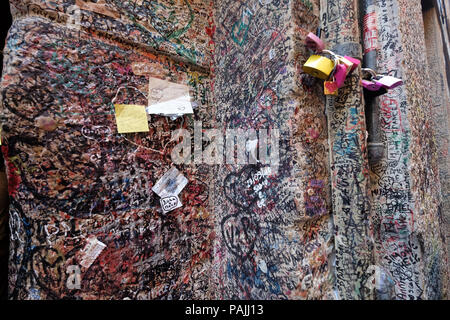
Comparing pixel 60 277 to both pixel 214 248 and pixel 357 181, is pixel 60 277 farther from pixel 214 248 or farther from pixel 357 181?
pixel 357 181

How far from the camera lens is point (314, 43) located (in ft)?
3.43

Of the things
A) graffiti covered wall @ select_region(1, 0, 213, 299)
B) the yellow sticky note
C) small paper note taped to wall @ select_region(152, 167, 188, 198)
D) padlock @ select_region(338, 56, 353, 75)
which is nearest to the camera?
graffiti covered wall @ select_region(1, 0, 213, 299)

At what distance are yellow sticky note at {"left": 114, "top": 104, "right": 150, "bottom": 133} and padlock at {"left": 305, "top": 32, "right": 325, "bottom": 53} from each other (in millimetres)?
997

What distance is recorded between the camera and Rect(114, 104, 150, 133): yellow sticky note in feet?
3.73

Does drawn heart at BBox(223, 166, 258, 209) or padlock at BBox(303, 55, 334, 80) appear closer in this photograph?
padlock at BBox(303, 55, 334, 80)

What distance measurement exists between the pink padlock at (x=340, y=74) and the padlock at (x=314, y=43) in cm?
14

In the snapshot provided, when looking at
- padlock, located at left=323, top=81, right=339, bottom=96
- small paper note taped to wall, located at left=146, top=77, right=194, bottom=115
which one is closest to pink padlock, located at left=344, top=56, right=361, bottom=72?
padlock, located at left=323, top=81, right=339, bottom=96

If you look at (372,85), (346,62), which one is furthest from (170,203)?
(372,85)

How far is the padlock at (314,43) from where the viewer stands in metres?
1.03

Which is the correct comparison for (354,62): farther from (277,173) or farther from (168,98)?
(168,98)

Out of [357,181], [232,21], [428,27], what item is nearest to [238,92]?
[232,21]

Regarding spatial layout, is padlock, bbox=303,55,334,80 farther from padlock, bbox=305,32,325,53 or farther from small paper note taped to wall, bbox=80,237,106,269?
small paper note taped to wall, bbox=80,237,106,269

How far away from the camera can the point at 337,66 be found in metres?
1.01

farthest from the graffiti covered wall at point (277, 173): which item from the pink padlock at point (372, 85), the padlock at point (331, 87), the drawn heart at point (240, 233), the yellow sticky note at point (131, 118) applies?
the yellow sticky note at point (131, 118)
